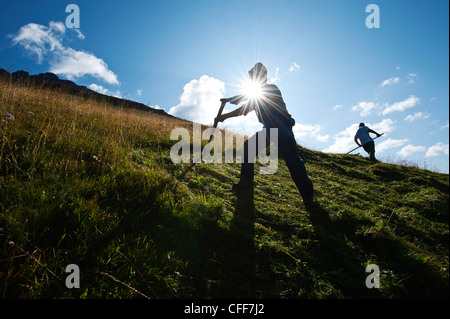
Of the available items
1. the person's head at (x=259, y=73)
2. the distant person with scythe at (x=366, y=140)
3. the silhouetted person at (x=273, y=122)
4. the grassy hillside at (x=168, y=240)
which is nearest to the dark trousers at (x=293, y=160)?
the silhouetted person at (x=273, y=122)

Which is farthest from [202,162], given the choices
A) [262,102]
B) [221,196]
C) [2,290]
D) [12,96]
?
[12,96]

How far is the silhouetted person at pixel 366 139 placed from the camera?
A: 37.0 ft

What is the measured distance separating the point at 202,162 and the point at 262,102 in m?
2.18

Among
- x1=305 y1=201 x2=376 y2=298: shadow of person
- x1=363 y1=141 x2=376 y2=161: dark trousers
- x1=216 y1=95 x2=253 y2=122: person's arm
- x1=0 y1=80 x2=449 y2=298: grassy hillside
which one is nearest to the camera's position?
x1=0 y1=80 x2=449 y2=298: grassy hillside

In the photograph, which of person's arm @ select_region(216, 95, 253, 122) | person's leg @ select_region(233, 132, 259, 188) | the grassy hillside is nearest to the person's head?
person's arm @ select_region(216, 95, 253, 122)

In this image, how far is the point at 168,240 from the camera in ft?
6.73

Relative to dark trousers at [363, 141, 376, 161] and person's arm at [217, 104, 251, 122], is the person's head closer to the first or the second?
person's arm at [217, 104, 251, 122]

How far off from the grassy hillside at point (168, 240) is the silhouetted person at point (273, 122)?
1.91ft

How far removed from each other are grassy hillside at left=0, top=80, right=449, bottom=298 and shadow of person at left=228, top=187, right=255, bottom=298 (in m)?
0.01

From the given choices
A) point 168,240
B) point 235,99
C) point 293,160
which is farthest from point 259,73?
point 168,240

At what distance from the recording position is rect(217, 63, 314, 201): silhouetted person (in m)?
3.67

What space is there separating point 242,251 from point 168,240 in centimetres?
82
